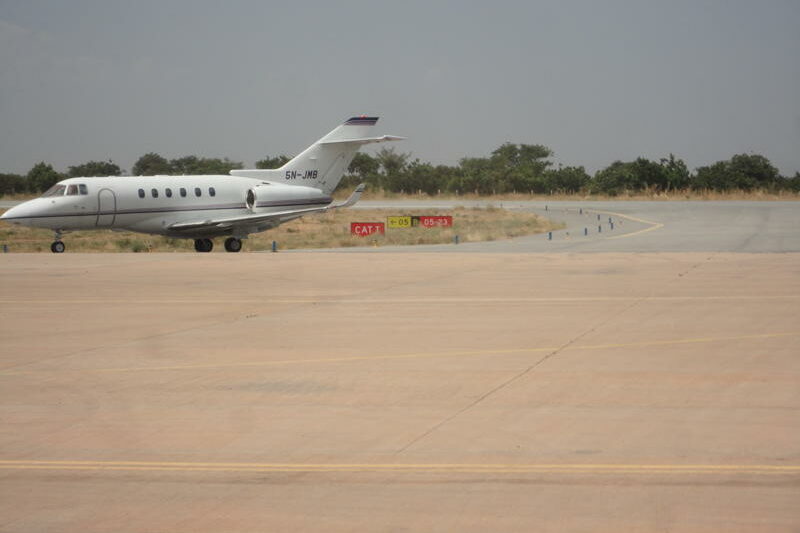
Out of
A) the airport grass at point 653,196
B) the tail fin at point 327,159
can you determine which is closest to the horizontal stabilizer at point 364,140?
the tail fin at point 327,159

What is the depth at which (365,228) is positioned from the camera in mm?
52344

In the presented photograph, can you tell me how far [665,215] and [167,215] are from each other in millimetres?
35405

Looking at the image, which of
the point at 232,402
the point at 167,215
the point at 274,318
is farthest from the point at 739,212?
the point at 232,402

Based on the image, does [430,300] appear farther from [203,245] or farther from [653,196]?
[653,196]

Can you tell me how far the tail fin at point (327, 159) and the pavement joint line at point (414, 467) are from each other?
3543 cm

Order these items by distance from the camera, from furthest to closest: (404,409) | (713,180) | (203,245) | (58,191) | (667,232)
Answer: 1. (713,180)
2. (667,232)
3. (203,245)
4. (58,191)
5. (404,409)

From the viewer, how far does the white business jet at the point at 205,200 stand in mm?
40562

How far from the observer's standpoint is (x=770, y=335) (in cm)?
1736

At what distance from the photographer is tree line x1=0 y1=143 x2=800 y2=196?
112 metres

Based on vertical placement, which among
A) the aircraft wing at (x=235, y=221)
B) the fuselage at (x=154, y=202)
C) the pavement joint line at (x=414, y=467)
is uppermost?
the fuselage at (x=154, y=202)

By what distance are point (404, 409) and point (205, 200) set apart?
31939 millimetres

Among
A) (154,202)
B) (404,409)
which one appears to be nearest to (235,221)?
(154,202)

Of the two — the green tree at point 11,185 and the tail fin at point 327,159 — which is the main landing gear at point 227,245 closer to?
the tail fin at point 327,159

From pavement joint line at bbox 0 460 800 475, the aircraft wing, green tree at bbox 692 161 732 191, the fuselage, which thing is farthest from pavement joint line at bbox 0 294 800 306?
green tree at bbox 692 161 732 191
